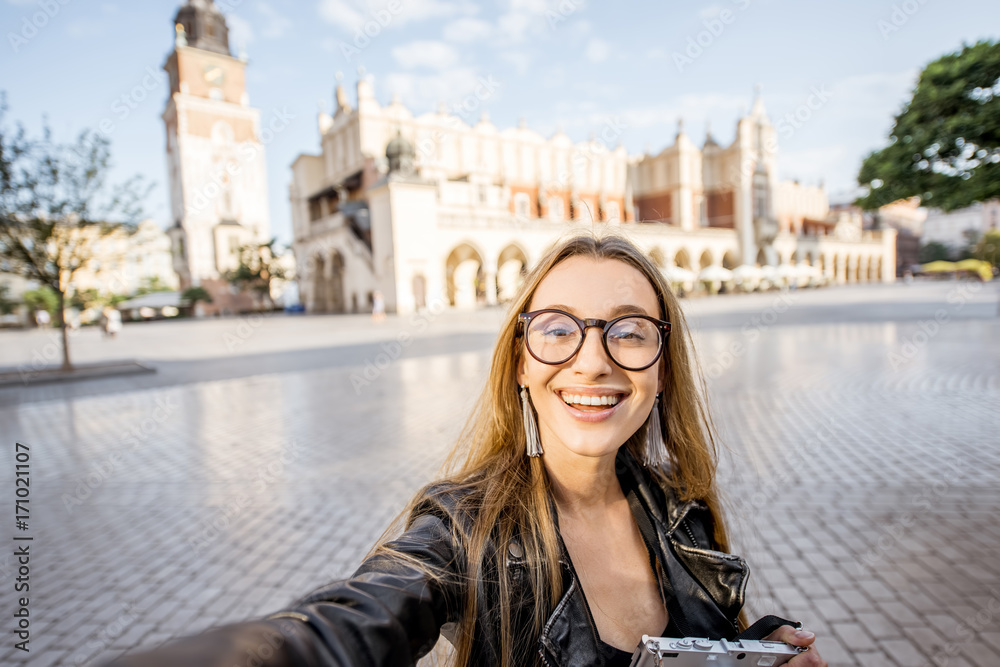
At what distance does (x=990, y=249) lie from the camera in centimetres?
5728

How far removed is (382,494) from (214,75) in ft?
191

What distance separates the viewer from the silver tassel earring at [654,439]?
1.67 meters

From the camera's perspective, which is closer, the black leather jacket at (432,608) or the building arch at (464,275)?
the black leather jacket at (432,608)

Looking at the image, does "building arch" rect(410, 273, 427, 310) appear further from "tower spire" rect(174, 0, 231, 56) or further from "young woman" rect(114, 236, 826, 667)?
"tower spire" rect(174, 0, 231, 56)

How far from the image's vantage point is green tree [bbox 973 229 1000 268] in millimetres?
55469

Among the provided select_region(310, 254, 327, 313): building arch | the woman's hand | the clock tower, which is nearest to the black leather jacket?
the woman's hand

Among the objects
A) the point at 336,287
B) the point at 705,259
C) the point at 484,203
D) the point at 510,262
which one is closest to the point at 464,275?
the point at 510,262

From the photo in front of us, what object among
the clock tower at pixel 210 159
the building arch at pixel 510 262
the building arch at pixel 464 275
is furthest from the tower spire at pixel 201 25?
the building arch at pixel 510 262

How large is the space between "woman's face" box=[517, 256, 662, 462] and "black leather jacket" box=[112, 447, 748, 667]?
0.93 ft

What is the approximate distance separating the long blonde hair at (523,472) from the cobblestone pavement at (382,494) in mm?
517

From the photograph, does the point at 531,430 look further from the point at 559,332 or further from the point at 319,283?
the point at 319,283

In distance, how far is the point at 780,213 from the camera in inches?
2188

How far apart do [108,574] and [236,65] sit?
60.4 metres

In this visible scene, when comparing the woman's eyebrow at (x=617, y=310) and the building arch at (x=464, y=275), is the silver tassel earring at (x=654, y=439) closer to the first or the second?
the woman's eyebrow at (x=617, y=310)
